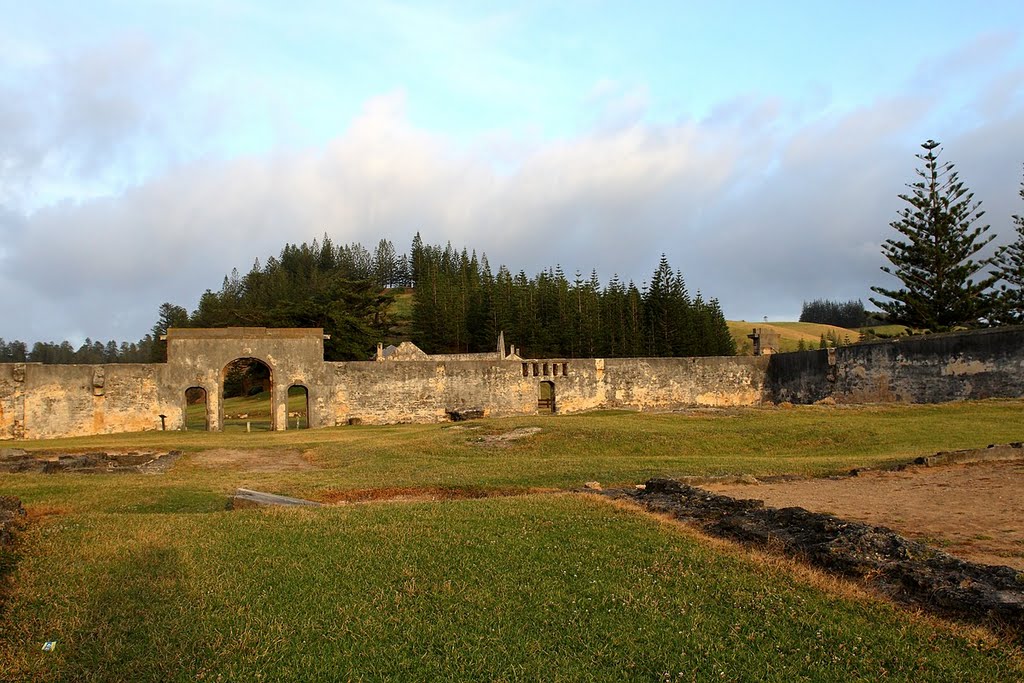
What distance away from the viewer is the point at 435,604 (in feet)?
17.7

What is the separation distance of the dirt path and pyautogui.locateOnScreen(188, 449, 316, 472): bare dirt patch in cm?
1012

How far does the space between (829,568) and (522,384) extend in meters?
25.2

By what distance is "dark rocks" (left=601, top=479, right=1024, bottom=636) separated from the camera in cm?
502

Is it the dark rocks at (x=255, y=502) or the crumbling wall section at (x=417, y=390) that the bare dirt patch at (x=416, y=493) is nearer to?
the dark rocks at (x=255, y=502)

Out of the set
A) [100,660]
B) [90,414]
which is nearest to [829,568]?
[100,660]

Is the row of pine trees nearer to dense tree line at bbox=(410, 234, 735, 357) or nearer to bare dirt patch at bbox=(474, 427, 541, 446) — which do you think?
dense tree line at bbox=(410, 234, 735, 357)

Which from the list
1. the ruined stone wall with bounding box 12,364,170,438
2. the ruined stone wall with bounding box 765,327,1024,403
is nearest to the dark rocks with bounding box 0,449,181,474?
the ruined stone wall with bounding box 12,364,170,438

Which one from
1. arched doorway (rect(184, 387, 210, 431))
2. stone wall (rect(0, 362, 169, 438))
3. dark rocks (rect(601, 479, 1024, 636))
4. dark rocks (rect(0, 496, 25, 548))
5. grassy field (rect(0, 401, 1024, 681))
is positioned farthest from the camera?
arched doorway (rect(184, 387, 210, 431))

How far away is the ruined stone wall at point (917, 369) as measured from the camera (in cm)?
2289

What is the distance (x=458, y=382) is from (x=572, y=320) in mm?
30089

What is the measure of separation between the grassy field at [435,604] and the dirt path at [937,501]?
2335 mm

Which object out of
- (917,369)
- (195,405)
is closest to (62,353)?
(195,405)

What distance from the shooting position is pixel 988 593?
5.08 m

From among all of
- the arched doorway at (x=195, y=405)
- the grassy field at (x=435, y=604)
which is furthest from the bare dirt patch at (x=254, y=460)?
the arched doorway at (x=195, y=405)
